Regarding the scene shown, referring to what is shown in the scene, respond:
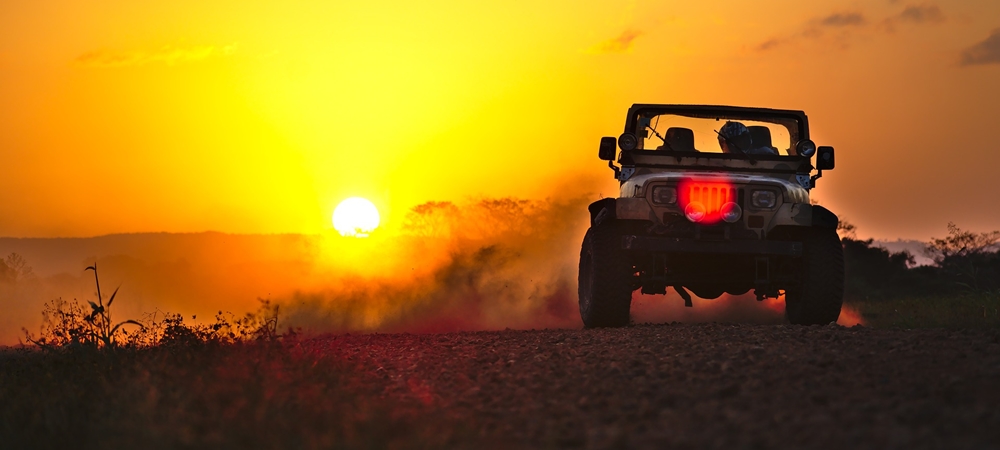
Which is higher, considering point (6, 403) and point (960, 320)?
point (960, 320)

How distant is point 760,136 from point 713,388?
7671mm

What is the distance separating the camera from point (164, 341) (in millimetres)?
11445

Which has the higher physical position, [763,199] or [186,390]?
[763,199]

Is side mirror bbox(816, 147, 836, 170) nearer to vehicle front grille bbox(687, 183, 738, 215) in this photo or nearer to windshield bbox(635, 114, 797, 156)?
windshield bbox(635, 114, 797, 156)

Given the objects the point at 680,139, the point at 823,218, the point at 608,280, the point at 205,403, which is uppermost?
the point at 680,139

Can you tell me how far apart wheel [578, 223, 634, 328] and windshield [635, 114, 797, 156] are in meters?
1.84

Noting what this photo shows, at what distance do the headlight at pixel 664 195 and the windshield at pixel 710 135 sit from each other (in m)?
1.37

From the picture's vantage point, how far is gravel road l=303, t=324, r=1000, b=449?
5.77m

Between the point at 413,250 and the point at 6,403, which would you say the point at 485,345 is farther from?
the point at 413,250

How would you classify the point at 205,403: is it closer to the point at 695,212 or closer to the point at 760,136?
the point at 695,212

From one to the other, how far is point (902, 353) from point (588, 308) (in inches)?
203

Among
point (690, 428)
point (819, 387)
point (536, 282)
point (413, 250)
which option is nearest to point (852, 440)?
point (690, 428)

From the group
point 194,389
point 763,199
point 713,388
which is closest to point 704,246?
point 763,199

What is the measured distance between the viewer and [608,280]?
1255 centimetres
